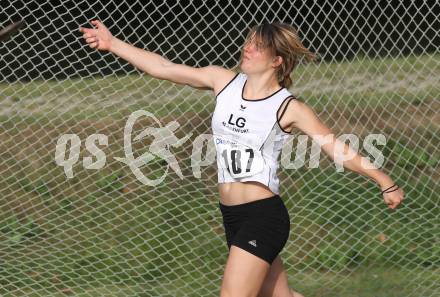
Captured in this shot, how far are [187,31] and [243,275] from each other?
3.78m

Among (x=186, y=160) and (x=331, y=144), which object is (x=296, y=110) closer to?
(x=331, y=144)

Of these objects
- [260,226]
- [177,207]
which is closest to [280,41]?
[260,226]

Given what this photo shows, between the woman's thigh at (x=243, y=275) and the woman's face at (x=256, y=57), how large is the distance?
0.84 metres

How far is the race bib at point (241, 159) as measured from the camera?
4.70m

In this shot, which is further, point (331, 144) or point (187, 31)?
point (187, 31)

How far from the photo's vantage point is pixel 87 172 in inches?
305

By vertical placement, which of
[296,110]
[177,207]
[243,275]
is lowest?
[177,207]

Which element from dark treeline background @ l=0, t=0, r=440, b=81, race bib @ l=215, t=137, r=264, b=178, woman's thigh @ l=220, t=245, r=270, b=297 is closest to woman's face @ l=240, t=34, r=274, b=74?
race bib @ l=215, t=137, r=264, b=178

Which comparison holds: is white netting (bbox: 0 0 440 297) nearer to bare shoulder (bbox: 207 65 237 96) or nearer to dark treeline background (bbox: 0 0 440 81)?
dark treeline background (bbox: 0 0 440 81)

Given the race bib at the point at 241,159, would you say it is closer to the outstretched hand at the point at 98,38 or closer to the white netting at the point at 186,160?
the outstretched hand at the point at 98,38

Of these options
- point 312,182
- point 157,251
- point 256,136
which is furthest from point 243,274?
point 312,182

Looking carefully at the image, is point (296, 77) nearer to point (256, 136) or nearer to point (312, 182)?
point (312, 182)

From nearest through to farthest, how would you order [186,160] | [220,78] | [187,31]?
1. [220,78]
2. [186,160]
3. [187,31]

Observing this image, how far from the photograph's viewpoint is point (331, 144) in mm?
4645
